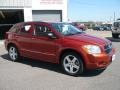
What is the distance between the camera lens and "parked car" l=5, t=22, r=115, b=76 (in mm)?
7759

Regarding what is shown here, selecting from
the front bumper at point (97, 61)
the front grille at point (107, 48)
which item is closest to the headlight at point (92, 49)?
the front bumper at point (97, 61)

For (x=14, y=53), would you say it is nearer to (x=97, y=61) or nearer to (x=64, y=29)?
(x=64, y=29)

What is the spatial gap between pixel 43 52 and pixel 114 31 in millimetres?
15175

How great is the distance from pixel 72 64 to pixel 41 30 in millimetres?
1831

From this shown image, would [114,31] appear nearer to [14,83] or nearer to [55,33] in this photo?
[55,33]

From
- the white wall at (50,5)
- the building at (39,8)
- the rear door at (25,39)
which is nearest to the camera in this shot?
the rear door at (25,39)

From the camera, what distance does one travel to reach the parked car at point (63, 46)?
7.76 m

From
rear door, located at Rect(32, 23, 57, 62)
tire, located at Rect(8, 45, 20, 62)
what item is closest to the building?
tire, located at Rect(8, 45, 20, 62)

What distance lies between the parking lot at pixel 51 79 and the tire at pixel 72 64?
18 centimetres

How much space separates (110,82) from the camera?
7.29m

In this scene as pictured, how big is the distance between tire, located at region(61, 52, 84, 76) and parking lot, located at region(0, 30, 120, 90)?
0.18m

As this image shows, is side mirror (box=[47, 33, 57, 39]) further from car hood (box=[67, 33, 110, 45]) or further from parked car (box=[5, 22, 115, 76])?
car hood (box=[67, 33, 110, 45])

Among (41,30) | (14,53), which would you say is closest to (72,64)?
(41,30)

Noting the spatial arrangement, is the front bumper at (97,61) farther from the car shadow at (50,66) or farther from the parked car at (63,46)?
the car shadow at (50,66)
